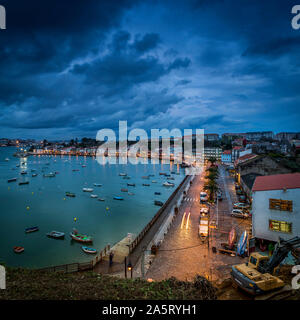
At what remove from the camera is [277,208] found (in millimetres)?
11039

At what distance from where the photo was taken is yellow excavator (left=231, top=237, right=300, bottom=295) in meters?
5.57

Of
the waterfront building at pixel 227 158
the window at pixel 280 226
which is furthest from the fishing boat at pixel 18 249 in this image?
the waterfront building at pixel 227 158

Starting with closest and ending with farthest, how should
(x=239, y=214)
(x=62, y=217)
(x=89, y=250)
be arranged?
(x=89, y=250), (x=239, y=214), (x=62, y=217)

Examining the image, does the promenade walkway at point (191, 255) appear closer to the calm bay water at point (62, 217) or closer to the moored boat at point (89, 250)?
the moored boat at point (89, 250)

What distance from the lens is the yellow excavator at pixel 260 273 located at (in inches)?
219

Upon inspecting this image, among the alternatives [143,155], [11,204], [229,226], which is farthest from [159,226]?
[143,155]

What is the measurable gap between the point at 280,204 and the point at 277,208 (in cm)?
30

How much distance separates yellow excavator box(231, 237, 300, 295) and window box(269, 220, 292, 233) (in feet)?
14.4

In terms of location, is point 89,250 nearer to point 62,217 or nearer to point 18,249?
point 18,249

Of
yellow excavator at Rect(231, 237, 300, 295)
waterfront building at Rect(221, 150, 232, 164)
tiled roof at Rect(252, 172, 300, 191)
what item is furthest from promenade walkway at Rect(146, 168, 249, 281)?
waterfront building at Rect(221, 150, 232, 164)

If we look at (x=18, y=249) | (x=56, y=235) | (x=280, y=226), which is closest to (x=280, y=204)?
(x=280, y=226)

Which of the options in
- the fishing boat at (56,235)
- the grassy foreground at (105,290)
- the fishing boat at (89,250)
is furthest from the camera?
the fishing boat at (56,235)

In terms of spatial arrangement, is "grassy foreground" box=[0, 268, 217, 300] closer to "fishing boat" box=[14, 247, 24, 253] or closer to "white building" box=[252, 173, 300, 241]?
"white building" box=[252, 173, 300, 241]
